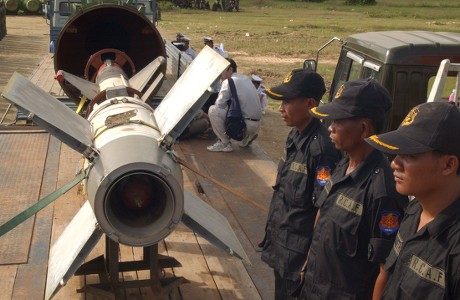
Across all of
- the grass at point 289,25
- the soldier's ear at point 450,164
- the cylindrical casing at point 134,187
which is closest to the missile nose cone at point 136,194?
the cylindrical casing at point 134,187

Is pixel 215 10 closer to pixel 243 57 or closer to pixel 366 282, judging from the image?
pixel 243 57

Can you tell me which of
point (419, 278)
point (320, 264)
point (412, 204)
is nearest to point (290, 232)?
point (320, 264)

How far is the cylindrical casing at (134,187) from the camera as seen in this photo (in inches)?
145

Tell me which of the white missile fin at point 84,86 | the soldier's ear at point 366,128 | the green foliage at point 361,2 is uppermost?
the soldier's ear at point 366,128

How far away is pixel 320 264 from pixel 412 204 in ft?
2.21

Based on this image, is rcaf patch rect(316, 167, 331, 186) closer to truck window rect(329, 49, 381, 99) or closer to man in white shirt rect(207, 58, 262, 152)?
truck window rect(329, 49, 381, 99)

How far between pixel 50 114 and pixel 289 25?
89.6 feet

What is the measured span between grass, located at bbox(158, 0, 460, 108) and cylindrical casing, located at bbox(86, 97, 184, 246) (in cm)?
1147

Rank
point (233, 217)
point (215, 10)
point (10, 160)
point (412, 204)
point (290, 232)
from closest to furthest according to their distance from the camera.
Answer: point (412, 204)
point (290, 232)
point (233, 217)
point (10, 160)
point (215, 10)

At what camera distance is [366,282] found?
319 centimetres

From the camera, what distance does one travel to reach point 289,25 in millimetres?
30609

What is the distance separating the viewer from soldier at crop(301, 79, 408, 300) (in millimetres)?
3016

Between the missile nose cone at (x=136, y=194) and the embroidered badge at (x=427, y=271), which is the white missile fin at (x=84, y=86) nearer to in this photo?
the missile nose cone at (x=136, y=194)

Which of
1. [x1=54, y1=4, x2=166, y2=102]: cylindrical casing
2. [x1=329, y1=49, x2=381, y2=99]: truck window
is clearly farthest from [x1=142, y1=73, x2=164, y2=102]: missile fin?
[x1=329, y1=49, x2=381, y2=99]: truck window
